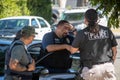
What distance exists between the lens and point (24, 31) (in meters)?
6.05

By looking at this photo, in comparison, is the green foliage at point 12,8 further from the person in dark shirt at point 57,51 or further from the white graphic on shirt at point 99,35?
the white graphic on shirt at point 99,35

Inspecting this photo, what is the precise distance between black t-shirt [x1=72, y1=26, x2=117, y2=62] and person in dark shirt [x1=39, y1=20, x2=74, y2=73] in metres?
0.71

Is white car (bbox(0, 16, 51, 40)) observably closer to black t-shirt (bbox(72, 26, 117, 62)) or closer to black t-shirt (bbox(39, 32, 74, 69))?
black t-shirt (bbox(39, 32, 74, 69))

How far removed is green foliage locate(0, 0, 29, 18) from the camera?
2556 cm

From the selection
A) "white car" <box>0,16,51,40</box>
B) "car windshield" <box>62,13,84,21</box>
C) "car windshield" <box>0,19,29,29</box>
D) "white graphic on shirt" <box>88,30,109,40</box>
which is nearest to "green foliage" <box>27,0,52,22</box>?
"car windshield" <box>62,13,84,21</box>

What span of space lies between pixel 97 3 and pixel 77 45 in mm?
1628

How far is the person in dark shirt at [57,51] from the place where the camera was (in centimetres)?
693

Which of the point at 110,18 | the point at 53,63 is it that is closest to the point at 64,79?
the point at 53,63

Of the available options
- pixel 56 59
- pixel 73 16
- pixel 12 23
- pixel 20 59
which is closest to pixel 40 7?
pixel 73 16

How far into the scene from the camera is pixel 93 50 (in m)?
6.09

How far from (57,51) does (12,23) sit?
1445 centimetres

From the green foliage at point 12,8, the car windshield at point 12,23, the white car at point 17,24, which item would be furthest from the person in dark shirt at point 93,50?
the green foliage at point 12,8

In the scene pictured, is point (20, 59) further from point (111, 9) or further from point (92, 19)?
point (111, 9)

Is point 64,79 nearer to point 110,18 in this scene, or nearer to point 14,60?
point 14,60
